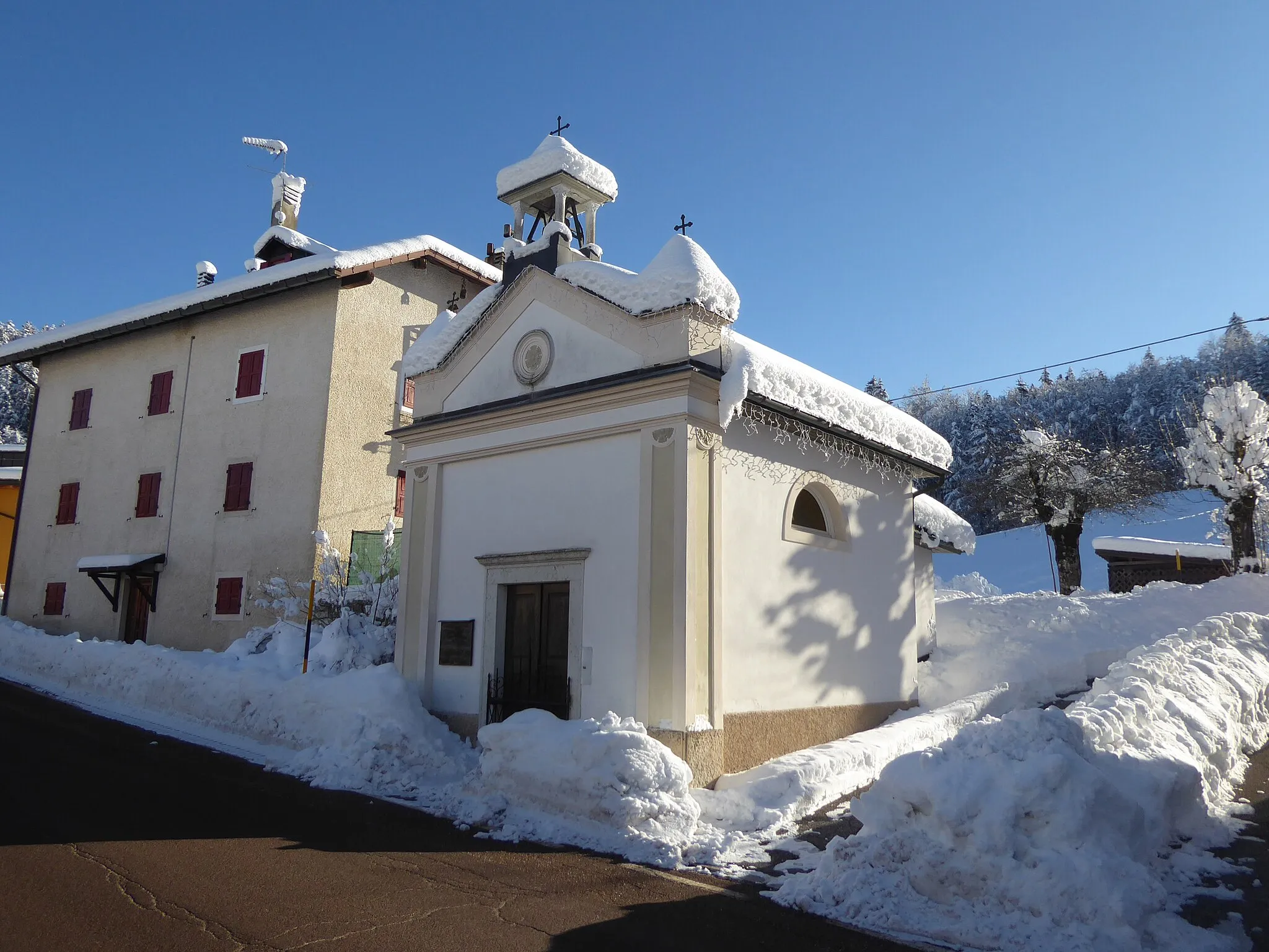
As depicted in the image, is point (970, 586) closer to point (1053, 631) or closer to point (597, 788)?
point (1053, 631)

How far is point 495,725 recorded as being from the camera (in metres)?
8.86

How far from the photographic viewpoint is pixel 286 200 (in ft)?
73.8

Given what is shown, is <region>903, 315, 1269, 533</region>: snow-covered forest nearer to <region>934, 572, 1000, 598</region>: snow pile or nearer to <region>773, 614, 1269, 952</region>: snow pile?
<region>934, 572, 1000, 598</region>: snow pile

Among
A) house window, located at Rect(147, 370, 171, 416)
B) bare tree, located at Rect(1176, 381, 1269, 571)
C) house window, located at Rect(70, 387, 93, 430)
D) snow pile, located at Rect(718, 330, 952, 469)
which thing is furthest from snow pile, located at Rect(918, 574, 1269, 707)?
house window, located at Rect(70, 387, 93, 430)

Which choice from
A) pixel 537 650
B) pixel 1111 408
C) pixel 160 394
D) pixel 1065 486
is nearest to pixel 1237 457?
pixel 1065 486

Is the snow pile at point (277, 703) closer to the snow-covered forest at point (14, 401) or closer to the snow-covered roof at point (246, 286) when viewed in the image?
the snow-covered roof at point (246, 286)

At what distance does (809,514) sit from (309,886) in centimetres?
789

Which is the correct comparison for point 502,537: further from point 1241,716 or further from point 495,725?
point 1241,716

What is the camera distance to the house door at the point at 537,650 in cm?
1012

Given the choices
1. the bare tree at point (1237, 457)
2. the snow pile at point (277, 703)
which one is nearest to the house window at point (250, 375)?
the snow pile at point (277, 703)

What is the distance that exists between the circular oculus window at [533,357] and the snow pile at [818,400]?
228cm

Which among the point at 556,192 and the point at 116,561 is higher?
the point at 556,192

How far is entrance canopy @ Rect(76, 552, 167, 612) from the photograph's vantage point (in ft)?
61.5

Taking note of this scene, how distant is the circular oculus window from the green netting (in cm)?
700
